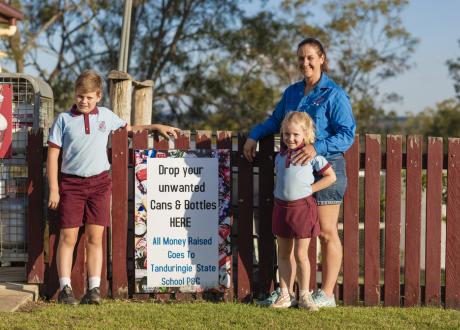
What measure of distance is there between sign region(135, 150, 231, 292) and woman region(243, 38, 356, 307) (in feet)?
1.53

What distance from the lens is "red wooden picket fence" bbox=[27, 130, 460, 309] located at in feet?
20.7

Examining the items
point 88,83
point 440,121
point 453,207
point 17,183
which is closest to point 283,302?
point 453,207

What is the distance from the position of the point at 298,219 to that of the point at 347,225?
742mm

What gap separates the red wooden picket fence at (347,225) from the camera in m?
6.32

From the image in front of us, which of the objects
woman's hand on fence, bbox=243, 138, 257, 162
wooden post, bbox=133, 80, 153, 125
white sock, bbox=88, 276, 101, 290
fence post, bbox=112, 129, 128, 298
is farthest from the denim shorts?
wooden post, bbox=133, 80, 153, 125

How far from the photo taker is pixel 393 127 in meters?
44.0

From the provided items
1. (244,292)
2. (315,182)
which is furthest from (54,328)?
(315,182)

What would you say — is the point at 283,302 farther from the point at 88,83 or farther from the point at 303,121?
the point at 88,83

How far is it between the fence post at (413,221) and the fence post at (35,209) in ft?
9.97

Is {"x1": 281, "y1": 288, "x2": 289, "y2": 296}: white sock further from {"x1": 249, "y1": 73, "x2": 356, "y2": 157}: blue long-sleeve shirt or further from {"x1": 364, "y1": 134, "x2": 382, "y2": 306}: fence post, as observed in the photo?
{"x1": 249, "y1": 73, "x2": 356, "y2": 157}: blue long-sleeve shirt

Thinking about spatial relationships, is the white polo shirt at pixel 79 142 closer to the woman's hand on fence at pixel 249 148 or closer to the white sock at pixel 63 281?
the white sock at pixel 63 281

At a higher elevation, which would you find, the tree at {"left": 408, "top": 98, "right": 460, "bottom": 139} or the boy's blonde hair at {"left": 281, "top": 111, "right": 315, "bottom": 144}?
the tree at {"left": 408, "top": 98, "right": 460, "bottom": 139}

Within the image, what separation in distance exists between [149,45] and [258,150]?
86.6 ft

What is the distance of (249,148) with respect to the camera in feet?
20.4
